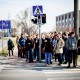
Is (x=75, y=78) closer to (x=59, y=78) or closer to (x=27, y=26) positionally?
(x=59, y=78)

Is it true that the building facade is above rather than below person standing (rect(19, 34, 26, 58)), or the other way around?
above

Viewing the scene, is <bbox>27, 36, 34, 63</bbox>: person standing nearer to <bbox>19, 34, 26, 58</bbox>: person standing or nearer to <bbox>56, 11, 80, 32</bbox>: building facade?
<bbox>19, 34, 26, 58</bbox>: person standing

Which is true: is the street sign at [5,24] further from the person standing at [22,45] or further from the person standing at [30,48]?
the person standing at [30,48]

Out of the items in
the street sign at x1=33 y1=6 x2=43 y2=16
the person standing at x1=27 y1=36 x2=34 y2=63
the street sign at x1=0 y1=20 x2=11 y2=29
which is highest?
the street sign at x1=33 y1=6 x2=43 y2=16

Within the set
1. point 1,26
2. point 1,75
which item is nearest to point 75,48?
point 1,75

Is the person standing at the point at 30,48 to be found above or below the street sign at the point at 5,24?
below

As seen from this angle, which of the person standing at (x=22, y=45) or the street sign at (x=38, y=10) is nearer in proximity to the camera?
the street sign at (x=38, y=10)

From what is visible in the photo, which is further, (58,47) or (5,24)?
(5,24)

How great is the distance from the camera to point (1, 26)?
26547 millimetres

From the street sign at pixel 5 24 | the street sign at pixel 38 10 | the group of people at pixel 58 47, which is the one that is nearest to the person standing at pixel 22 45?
the group of people at pixel 58 47

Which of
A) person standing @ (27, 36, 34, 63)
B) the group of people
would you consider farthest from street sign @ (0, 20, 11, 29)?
person standing @ (27, 36, 34, 63)

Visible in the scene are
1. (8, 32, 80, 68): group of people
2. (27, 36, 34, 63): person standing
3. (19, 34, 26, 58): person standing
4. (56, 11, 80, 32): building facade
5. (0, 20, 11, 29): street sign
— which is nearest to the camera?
(8, 32, 80, 68): group of people

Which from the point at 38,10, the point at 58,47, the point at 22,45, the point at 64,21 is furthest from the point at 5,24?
the point at 64,21

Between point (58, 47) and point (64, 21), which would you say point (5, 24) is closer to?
point (58, 47)
